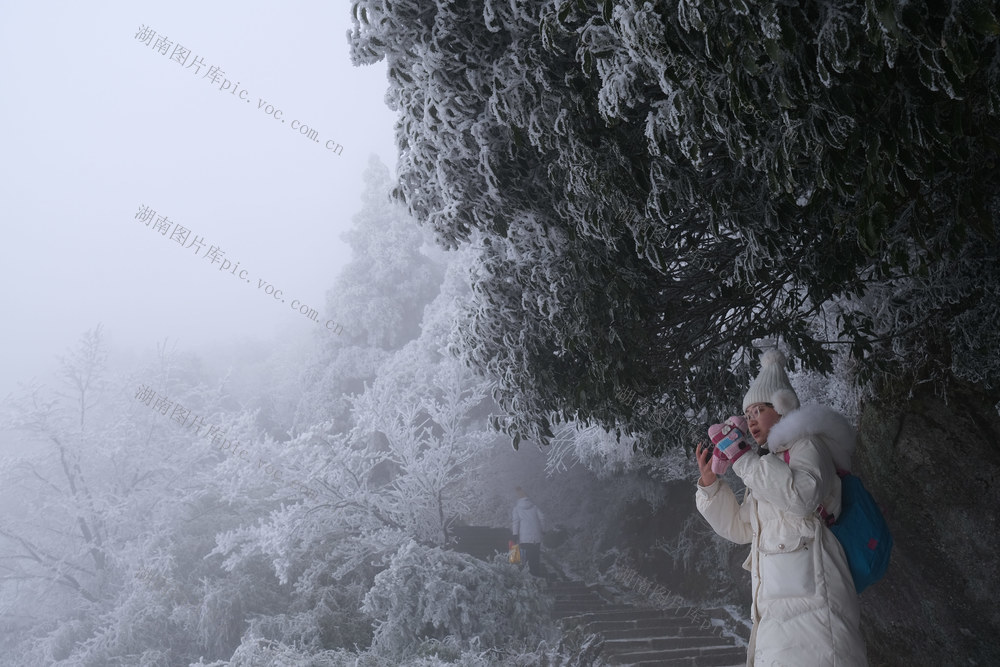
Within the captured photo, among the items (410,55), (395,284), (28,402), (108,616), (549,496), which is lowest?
(108,616)

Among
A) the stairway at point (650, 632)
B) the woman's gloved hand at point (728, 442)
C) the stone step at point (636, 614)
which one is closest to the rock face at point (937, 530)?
the woman's gloved hand at point (728, 442)

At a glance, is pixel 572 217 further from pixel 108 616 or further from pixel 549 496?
pixel 549 496

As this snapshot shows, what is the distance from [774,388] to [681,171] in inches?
44.0

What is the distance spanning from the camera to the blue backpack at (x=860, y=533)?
2.86m

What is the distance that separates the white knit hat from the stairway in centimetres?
559

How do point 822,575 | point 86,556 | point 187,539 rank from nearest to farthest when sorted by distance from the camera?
1. point 822,575
2. point 187,539
3. point 86,556

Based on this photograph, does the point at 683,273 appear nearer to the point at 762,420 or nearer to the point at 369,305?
the point at 762,420

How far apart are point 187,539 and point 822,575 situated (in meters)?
15.3

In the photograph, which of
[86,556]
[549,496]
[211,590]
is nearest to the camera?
[211,590]

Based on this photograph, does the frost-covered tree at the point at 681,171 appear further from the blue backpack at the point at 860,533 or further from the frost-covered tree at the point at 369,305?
the frost-covered tree at the point at 369,305

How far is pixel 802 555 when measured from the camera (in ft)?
9.26

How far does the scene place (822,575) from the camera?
9.12 ft

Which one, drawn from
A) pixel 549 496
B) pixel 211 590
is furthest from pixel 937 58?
pixel 549 496

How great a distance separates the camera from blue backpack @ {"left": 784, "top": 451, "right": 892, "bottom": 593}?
2857mm
